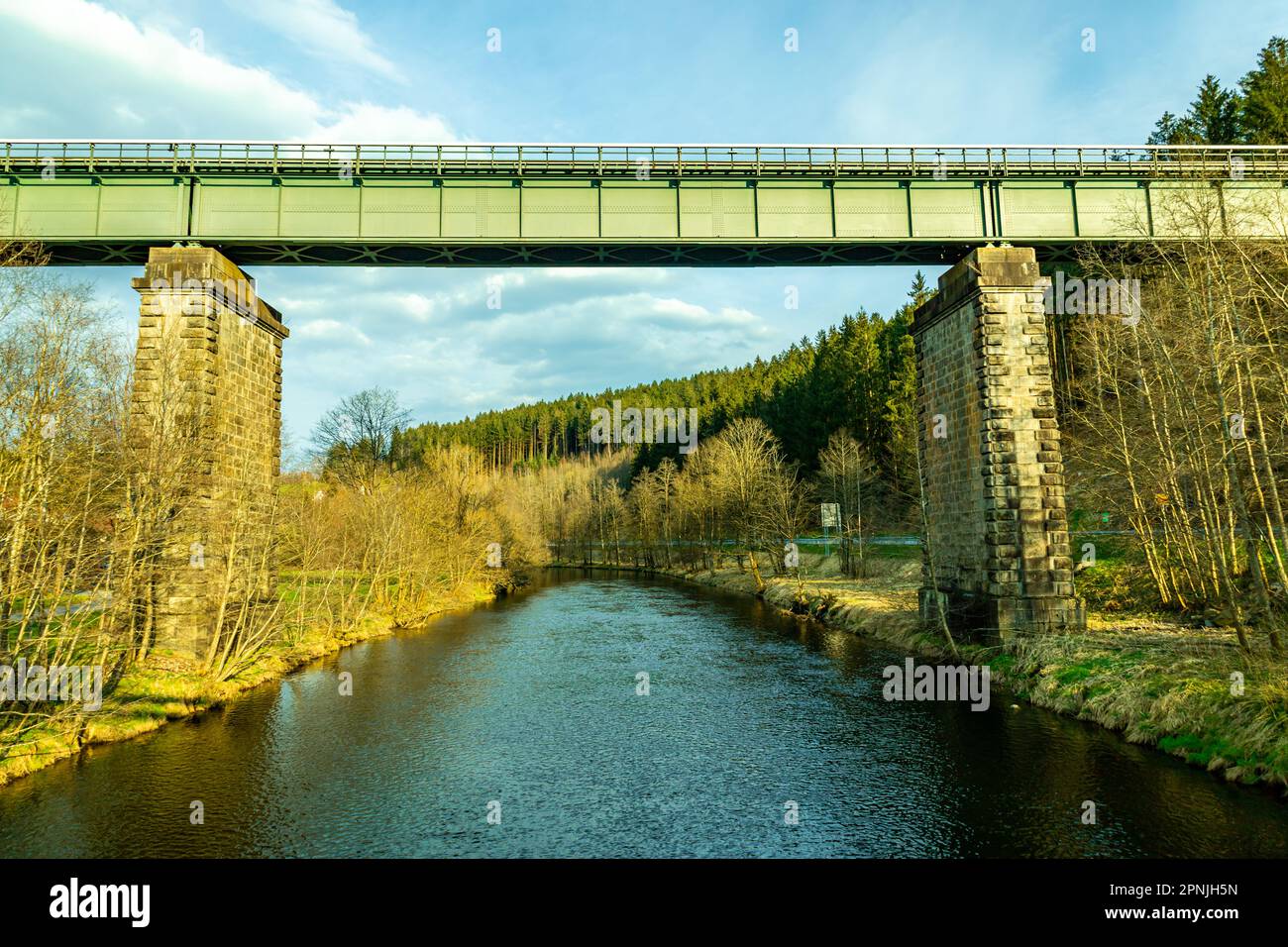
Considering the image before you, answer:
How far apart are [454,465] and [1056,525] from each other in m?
39.0

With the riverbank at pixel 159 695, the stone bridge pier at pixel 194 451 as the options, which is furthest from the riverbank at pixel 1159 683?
the stone bridge pier at pixel 194 451

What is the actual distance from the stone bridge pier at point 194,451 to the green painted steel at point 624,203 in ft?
6.96

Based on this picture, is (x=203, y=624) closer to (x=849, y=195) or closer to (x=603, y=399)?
(x=849, y=195)

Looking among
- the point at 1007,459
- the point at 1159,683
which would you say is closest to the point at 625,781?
the point at 1159,683

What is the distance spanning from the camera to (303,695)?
21281mm

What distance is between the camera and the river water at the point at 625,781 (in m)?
11.3

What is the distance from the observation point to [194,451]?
2092cm

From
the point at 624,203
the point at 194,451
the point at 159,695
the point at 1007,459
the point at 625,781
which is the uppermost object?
the point at 624,203

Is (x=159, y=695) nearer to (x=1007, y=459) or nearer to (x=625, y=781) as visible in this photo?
(x=625, y=781)

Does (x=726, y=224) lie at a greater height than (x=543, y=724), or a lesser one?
greater

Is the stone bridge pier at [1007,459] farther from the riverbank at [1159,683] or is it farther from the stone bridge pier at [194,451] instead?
the stone bridge pier at [194,451]

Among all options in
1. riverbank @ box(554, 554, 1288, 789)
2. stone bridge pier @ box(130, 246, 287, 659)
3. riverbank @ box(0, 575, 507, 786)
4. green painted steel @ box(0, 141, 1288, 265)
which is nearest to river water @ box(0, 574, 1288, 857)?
riverbank @ box(0, 575, 507, 786)

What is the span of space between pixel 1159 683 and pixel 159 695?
79.6ft
